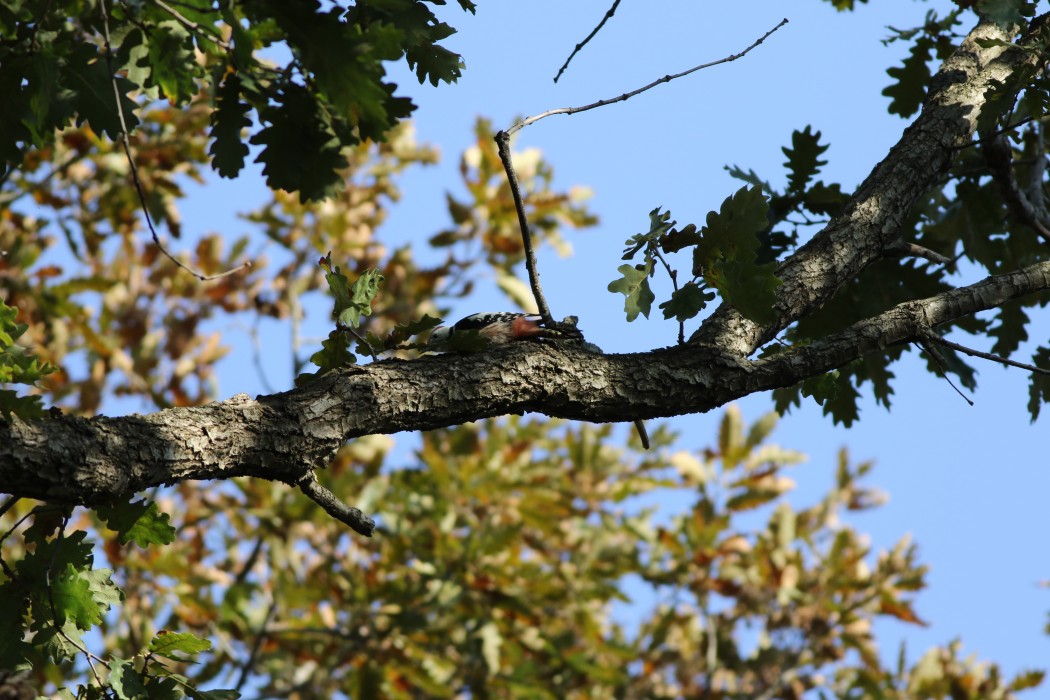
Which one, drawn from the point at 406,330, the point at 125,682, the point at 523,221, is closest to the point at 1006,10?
the point at 523,221

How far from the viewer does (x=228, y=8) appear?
196cm

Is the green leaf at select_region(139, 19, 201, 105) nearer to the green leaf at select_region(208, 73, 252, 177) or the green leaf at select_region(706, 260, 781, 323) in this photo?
the green leaf at select_region(208, 73, 252, 177)

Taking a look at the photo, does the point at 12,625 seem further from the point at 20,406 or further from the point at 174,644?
the point at 20,406

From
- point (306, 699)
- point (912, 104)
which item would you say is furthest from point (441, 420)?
point (306, 699)

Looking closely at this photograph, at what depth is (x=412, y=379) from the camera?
2.23m

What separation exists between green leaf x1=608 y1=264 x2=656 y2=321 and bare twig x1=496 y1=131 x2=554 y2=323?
17 cm

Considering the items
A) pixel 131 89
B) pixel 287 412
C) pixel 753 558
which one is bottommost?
pixel 287 412

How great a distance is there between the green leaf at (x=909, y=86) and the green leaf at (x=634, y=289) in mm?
2038

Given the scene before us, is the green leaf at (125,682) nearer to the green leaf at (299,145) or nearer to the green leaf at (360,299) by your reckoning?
the green leaf at (360,299)

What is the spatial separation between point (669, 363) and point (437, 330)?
→ 758 millimetres

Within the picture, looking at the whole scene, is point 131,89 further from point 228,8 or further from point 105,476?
point 105,476

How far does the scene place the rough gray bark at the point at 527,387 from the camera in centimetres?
188

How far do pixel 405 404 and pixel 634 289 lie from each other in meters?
0.65

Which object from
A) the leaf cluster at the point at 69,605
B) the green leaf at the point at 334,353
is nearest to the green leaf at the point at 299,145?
the green leaf at the point at 334,353
